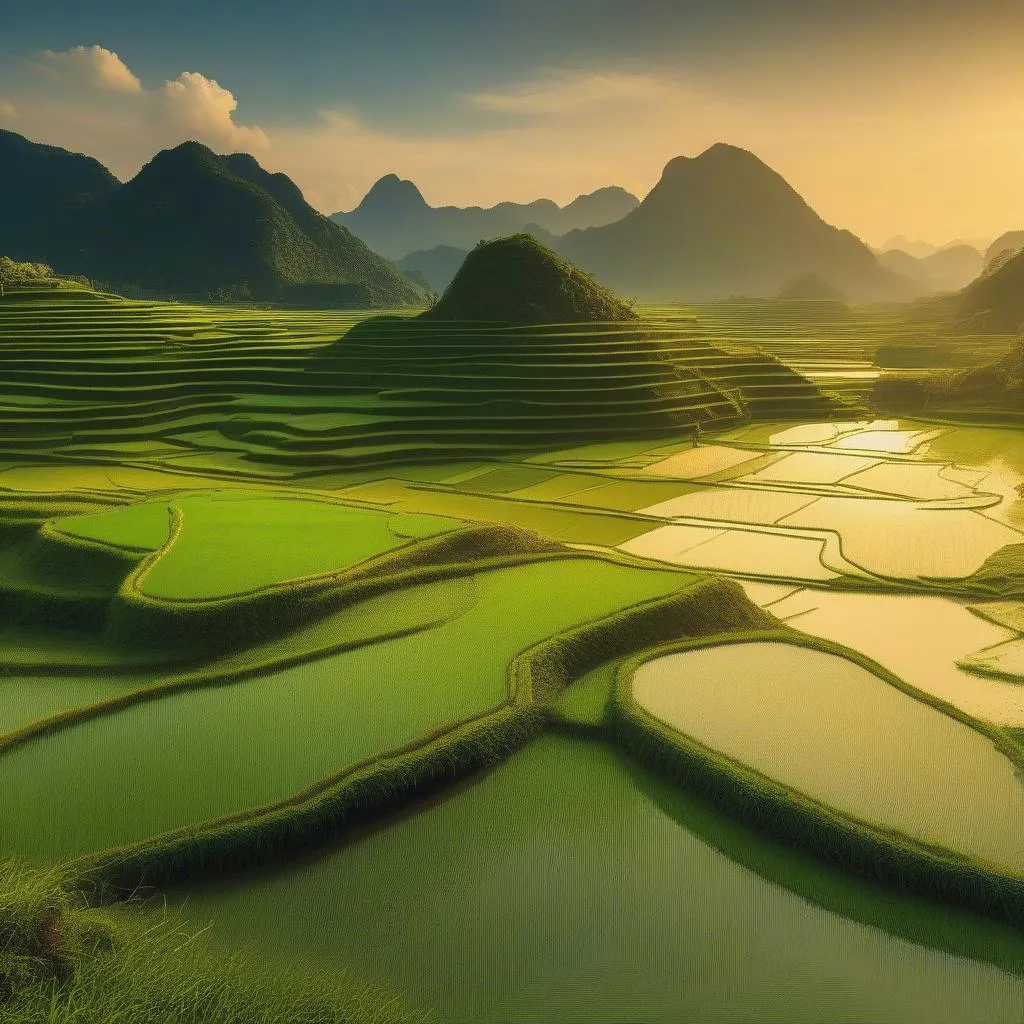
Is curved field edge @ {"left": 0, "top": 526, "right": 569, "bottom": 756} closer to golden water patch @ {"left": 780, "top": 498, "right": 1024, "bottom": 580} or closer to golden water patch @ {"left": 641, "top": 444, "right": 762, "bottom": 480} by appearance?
golden water patch @ {"left": 780, "top": 498, "right": 1024, "bottom": 580}

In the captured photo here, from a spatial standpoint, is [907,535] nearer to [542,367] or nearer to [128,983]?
[128,983]

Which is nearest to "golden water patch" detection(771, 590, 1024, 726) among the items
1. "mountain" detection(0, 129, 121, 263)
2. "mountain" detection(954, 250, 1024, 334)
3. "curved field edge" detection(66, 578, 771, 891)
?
"curved field edge" detection(66, 578, 771, 891)

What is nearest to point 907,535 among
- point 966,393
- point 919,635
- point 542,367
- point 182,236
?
point 919,635

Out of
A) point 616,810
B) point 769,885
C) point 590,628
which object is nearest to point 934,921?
point 769,885

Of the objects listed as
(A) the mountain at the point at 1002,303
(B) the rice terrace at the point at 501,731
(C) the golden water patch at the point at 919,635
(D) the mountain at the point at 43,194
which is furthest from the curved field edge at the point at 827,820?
(D) the mountain at the point at 43,194

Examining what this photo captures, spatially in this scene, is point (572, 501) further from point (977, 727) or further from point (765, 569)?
point (977, 727)

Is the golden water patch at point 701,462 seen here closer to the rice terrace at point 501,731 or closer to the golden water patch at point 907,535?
the rice terrace at point 501,731
